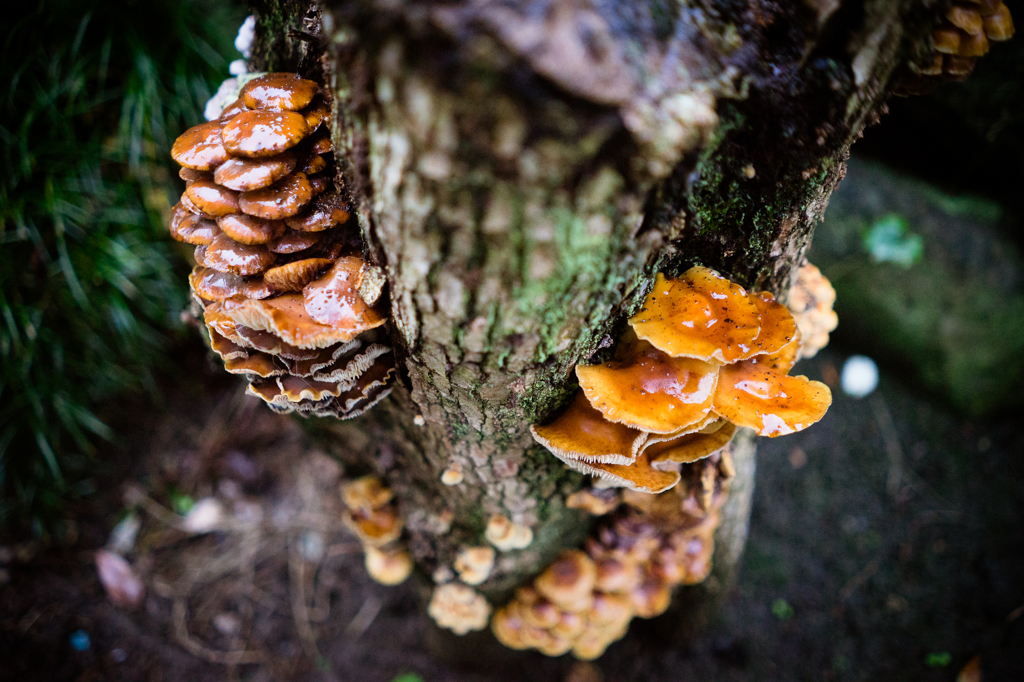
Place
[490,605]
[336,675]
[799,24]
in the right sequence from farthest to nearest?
[336,675] → [490,605] → [799,24]

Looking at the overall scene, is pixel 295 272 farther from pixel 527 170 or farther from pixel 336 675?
pixel 336 675

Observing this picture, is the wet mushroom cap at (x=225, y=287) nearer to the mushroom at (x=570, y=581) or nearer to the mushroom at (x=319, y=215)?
the mushroom at (x=319, y=215)

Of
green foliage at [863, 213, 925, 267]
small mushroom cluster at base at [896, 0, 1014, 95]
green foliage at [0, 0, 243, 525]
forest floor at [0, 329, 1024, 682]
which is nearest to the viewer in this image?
small mushroom cluster at base at [896, 0, 1014, 95]

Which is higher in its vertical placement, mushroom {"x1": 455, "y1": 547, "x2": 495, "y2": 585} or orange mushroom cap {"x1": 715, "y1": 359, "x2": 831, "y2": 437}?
orange mushroom cap {"x1": 715, "y1": 359, "x2": 831, "y2": 437}

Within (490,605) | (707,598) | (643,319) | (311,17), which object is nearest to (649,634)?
(707,598)

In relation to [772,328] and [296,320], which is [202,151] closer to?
[296,320]

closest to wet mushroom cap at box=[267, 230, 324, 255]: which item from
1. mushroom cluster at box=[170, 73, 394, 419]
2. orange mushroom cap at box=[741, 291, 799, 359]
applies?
mushroom cluster at box=[170, 73, 394, 419]

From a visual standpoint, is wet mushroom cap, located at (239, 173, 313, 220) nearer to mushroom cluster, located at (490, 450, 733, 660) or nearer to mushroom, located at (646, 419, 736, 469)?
mushroom, located at (646, 419, 736, 469)
